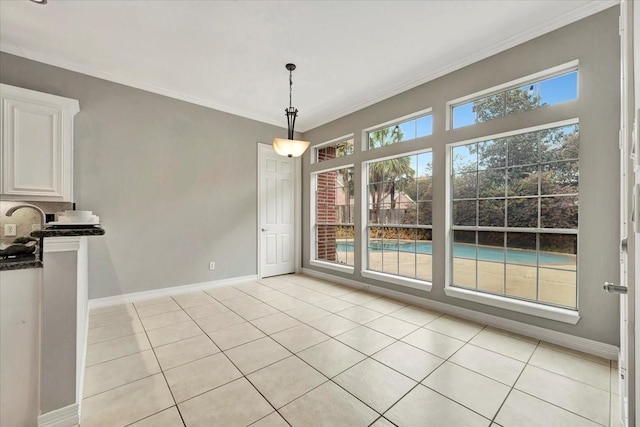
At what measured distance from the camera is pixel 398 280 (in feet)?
12.6

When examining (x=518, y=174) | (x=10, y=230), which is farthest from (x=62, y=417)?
(x=518, y=174)

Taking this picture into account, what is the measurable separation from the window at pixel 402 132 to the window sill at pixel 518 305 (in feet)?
6.70

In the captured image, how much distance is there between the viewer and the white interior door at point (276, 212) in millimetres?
5098

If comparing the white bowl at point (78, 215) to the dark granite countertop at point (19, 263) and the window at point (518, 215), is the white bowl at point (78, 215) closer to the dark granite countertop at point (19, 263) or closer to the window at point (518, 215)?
the dark granite countertop at point (19, 263)

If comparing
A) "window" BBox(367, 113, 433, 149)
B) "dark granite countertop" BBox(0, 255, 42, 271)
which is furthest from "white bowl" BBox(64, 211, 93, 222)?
"window" BBox(367, 113, 433, 149)

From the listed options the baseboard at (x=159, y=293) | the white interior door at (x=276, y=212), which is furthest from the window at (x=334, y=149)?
the baseboard at (x=159, y=293)

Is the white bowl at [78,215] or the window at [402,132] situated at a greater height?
the window at [402,132]

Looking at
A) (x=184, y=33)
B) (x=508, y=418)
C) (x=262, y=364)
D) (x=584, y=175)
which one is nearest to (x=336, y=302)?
(x=262, y=364)

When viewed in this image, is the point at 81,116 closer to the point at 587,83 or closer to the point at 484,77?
the point at 484,77

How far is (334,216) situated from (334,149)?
1289mm

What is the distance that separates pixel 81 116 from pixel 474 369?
5013mm

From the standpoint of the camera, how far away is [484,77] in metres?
3.03

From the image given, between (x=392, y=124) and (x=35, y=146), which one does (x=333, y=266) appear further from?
(x=35, y=146)

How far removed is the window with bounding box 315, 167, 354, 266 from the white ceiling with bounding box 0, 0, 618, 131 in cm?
169
